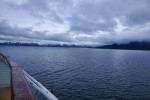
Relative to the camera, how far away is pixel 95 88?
3291 cm

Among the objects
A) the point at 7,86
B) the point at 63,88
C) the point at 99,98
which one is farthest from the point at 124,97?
the point at 7,86

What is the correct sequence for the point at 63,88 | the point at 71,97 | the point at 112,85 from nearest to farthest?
the point at 71,97
the point at 63,88
the point at 112,85

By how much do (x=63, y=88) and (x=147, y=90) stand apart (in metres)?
17.2

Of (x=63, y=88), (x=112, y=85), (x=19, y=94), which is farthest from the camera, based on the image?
(x=112, y=85)

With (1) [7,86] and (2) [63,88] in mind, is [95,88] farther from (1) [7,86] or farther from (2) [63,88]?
(1) [7,86]

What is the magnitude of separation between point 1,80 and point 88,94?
Answer: 21999 mm

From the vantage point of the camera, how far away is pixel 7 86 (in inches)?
367

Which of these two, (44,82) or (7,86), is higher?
(7,86)

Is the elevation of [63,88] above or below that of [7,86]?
below

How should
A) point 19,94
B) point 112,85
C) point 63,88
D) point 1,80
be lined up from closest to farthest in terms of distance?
point 19,94
point 1,80
point 63,88
point 112,85

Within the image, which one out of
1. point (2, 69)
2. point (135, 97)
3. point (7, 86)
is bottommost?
point (135, 97)

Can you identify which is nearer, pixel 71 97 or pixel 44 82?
pixel 71 97

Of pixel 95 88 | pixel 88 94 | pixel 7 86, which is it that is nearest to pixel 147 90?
pixel 95 88

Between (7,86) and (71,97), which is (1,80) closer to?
(7,86)
